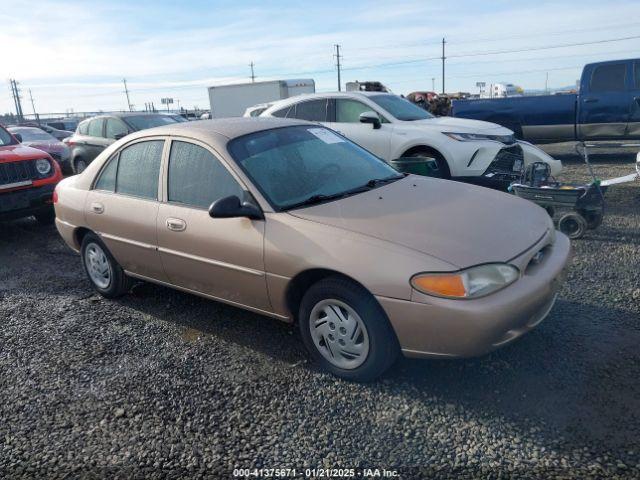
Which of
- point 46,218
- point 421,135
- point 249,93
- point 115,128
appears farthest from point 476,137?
point 249,93

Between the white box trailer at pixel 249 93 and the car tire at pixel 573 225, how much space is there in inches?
654

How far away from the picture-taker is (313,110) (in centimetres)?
850

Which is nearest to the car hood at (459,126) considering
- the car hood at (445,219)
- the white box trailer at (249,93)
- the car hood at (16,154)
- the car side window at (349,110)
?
the car side window at (349,110)

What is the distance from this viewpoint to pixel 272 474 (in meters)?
2.42

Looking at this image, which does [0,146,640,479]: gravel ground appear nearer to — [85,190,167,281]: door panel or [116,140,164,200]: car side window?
[85,190,167,281]: door panel

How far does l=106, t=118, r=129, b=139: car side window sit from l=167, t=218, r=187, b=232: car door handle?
26.7 ft

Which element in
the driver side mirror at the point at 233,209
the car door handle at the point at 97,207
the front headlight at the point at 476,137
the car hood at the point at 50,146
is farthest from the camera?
the car hood at the point at 50,146

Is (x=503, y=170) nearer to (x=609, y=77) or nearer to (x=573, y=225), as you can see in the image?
(x=573, y=225)

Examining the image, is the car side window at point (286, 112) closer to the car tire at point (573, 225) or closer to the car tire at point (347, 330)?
the car tire at point (573, 225)

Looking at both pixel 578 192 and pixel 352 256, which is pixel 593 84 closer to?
pixel 578 192

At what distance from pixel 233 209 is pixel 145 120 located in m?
9.29

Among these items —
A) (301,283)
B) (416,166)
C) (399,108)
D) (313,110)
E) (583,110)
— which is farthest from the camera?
(583,110)

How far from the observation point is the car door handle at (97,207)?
4344mm

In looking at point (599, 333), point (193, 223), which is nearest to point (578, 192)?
point (599, 333)
